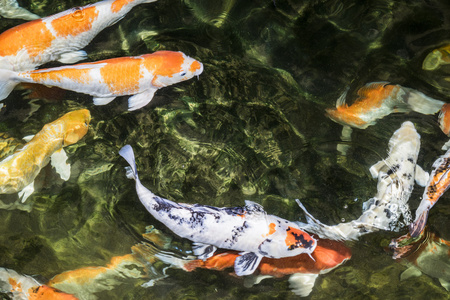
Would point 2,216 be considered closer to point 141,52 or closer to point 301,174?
point 141,52

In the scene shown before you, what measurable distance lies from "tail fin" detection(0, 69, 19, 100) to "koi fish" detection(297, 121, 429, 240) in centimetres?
284

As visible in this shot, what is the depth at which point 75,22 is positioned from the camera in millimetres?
3770

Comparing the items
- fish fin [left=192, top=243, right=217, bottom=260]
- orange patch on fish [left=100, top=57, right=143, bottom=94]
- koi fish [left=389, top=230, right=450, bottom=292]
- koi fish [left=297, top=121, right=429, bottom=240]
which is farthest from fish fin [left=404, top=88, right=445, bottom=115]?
orange patch on fish [left=100, top=57, right=143, bottom=94]

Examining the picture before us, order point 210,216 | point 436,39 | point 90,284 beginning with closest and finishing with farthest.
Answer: point 210,216
point 90,284
point 436,39

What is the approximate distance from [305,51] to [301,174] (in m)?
1.19

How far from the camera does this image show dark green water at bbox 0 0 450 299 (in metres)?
3.82

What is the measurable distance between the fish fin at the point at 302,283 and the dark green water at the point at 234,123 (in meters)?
0.52

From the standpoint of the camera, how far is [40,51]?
12.5ft

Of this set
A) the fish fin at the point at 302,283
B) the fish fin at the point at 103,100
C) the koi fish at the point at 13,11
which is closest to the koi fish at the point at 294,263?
the fish fin at the point at 302,283

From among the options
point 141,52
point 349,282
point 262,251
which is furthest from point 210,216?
point 141,52

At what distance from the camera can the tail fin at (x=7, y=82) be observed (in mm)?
3750

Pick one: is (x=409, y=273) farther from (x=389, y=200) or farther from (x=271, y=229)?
(x=271, y=229)

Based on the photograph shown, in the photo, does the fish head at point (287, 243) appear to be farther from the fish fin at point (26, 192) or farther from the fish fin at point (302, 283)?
the fish fin at point (26, 192)

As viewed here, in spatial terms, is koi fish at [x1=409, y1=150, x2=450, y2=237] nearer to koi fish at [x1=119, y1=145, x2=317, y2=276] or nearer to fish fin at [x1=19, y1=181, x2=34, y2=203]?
koi fish at [x1=119, y1=145, x2=317, y2=276]
